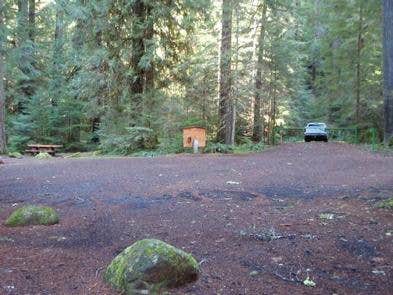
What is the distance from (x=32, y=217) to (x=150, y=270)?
2.91m

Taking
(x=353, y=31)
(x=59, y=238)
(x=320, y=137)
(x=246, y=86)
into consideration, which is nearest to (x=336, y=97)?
(x=320, y=137)

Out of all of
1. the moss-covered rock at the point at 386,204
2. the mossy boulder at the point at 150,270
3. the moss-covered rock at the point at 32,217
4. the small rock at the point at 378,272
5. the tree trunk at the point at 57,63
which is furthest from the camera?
the tree trunk at the point at 57,63

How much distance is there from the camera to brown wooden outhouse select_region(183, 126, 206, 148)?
53.5 ft

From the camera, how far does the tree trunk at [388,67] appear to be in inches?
719

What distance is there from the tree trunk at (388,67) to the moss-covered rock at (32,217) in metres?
15.8

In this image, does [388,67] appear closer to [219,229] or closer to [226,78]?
[226,78]

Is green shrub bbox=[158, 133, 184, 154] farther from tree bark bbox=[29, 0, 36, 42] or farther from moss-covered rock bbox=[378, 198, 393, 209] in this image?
tree bark bbox=[29, 0, 36, 42]

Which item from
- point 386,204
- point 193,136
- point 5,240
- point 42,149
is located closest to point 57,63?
point 42,149

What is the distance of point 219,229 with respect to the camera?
5.80 meters

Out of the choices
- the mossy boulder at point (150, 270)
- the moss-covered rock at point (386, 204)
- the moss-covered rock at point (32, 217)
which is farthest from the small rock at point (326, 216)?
the moss-covered rock at point (32, 217)

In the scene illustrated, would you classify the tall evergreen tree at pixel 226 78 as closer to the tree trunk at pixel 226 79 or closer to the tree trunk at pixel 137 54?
the tree trunk at pixel 226 79

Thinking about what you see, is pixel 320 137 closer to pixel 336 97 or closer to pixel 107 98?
pixel 336 97

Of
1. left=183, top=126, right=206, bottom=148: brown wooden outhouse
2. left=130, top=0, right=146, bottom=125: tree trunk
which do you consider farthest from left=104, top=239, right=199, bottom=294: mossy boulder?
left=130, top=0, right=146, bottom=125: tree trunk

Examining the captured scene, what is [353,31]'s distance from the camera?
79.5ft
